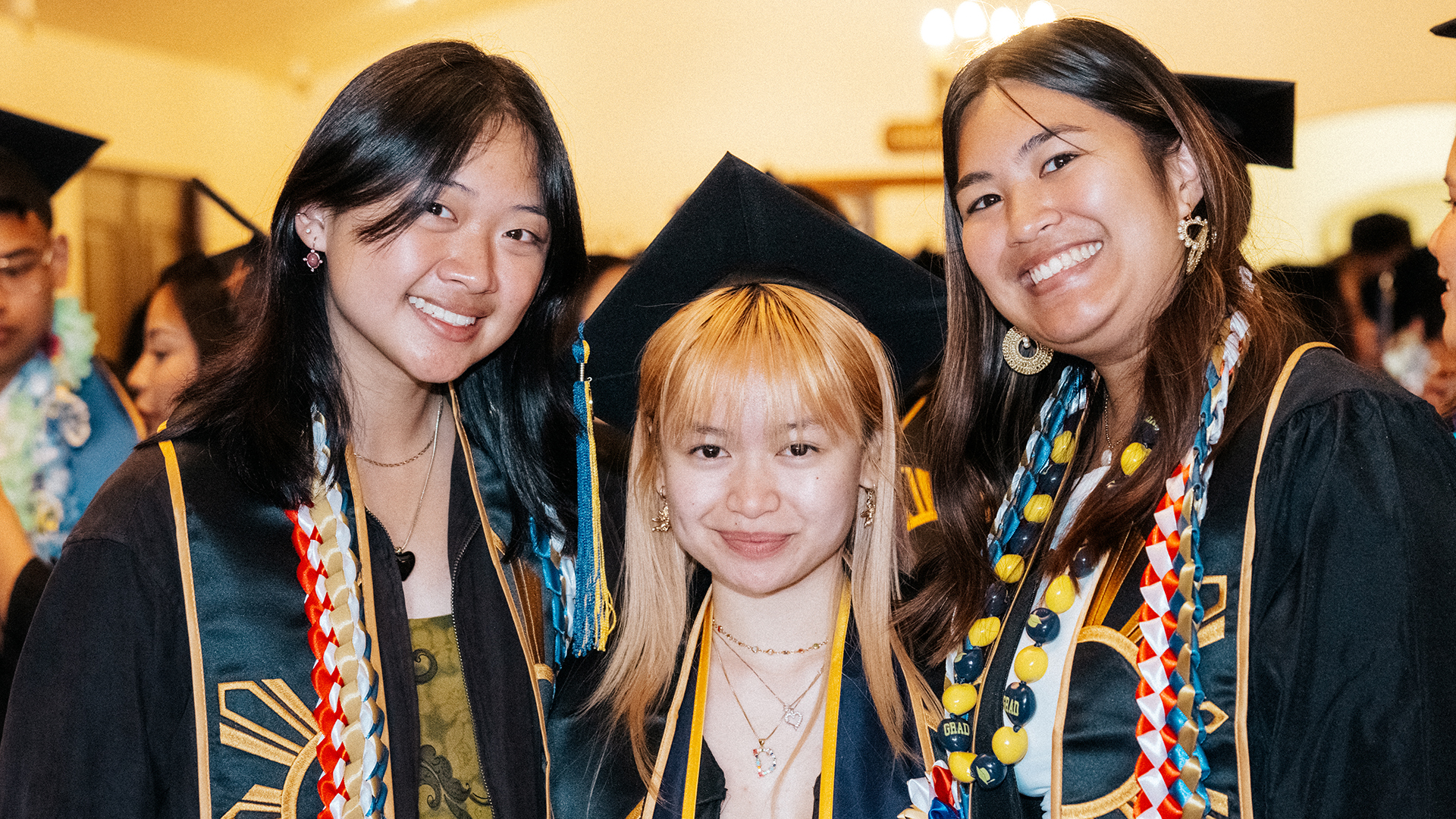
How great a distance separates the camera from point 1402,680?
1.35 metres

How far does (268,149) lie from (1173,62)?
22.3 ft

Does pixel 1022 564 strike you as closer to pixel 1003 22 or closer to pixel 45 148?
pixel 45 148

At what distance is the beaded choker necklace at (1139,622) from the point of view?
149 centimetres

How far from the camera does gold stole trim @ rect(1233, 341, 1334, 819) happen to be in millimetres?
1454

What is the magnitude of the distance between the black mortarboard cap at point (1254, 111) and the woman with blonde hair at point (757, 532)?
1.72 feet

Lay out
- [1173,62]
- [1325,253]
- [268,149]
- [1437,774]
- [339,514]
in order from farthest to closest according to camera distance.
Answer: [268,149]
[1173,62]
[1325,253]
[339,514]
[1437,774]

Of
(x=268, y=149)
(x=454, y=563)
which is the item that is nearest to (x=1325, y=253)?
(x=454, y=563)

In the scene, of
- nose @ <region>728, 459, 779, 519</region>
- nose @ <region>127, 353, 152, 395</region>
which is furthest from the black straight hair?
nose @ <region>127, 353, 152, 395</region>

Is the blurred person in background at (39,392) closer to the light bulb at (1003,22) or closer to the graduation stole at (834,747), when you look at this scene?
the graduation stole at (834,747)

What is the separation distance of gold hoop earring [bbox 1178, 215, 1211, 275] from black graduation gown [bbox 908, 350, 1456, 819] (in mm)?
223

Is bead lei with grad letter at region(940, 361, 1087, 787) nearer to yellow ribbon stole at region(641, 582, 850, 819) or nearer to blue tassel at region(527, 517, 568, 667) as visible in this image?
yellow ribbon stole at region(641, 582, 850, 819)

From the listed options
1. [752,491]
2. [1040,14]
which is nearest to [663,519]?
[752,491]

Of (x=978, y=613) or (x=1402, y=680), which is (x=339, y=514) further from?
(x=1402, y=680)

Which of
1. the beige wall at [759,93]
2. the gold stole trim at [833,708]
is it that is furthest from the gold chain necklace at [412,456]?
the beige wall at [759,93]
